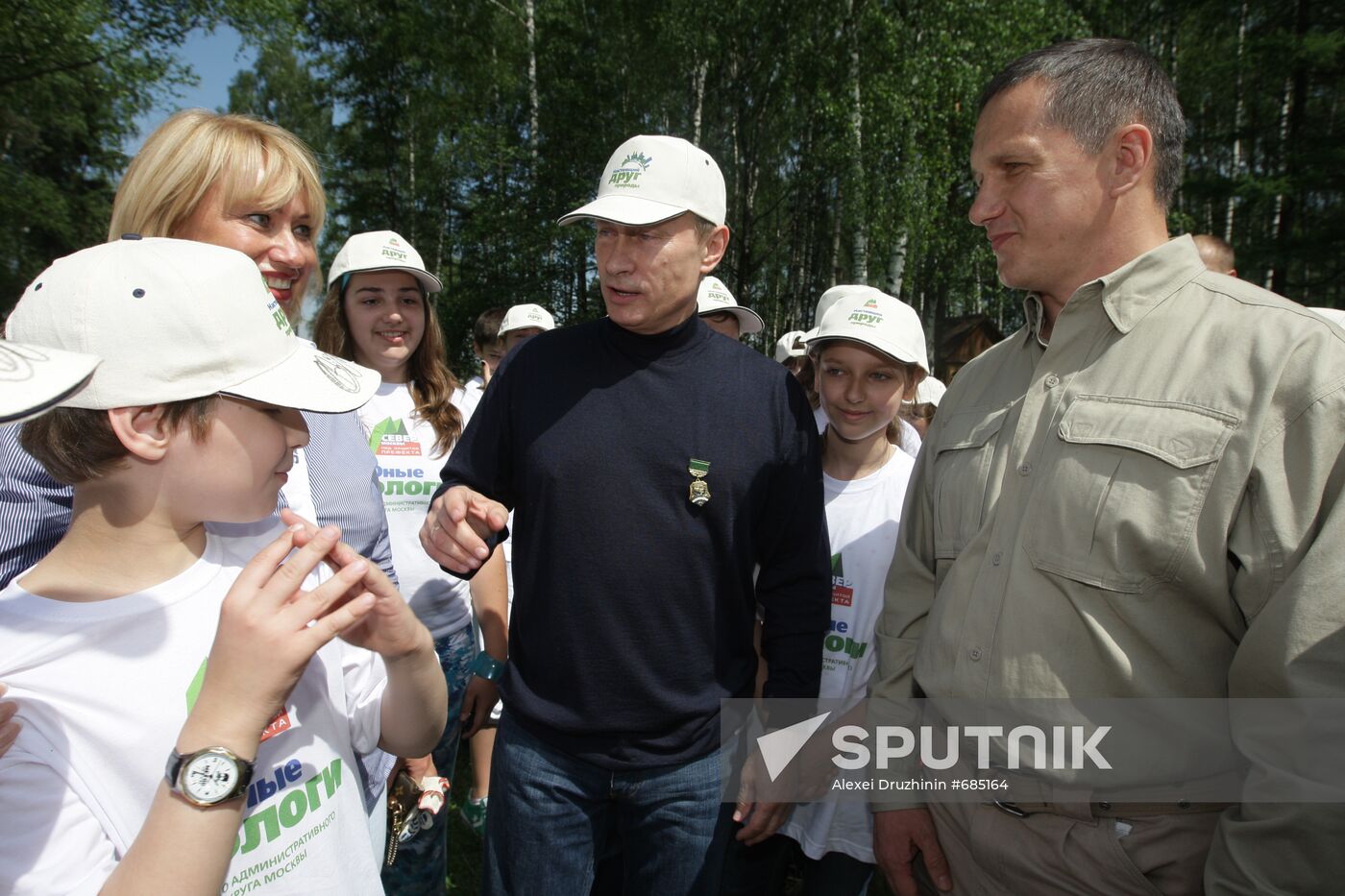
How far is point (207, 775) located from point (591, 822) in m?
1.27

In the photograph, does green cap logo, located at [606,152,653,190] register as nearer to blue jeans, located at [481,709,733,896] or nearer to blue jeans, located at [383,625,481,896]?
blue jeans, located at [481,709,733,896]

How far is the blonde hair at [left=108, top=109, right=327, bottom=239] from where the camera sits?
1.84m

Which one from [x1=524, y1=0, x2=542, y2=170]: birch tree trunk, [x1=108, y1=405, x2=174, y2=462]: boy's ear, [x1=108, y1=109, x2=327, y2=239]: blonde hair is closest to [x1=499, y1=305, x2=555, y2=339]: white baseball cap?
[x1=108, y1=109, x2=327, y2=239]: blonde hair

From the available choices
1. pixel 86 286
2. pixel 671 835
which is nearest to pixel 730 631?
pixel 671 835

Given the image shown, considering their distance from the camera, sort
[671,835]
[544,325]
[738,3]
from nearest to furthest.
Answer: [671,835] → [544,325] → [738,3]

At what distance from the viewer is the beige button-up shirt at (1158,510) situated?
1.41 metres

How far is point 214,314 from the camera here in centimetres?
124

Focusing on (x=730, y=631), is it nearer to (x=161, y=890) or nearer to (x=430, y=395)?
(x=161, y=890)

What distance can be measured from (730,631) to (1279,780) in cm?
123

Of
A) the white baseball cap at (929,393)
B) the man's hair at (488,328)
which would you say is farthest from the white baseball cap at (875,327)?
the man's hair at (488,328)

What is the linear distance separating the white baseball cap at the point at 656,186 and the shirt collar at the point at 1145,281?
104cm

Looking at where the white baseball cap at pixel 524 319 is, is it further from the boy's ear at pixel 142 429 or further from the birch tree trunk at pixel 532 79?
the birch tree trunk at pixel 532 79

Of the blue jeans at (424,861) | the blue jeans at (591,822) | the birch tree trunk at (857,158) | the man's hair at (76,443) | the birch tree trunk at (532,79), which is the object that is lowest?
the blue jeans at (424,861)

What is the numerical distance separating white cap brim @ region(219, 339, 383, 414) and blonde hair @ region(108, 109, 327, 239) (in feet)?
2.37
